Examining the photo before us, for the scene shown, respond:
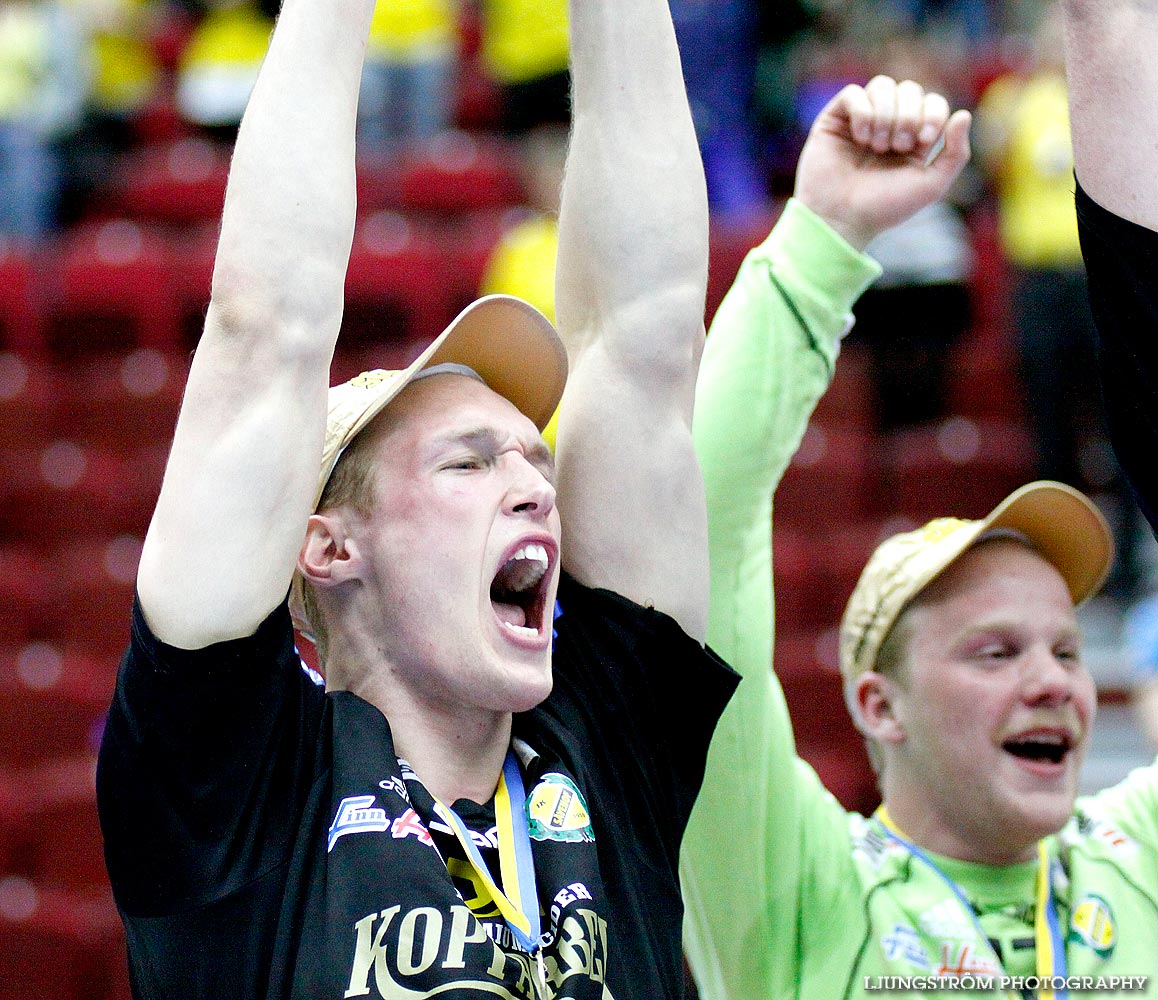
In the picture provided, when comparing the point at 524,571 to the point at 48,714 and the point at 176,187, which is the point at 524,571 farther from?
the point at 176,187

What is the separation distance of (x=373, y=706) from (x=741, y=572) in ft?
1.99

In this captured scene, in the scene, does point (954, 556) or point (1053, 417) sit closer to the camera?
point (954, 556)

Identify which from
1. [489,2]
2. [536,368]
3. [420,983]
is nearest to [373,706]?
[420,983]

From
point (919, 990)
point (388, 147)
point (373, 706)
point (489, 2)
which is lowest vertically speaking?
point (919, 990)

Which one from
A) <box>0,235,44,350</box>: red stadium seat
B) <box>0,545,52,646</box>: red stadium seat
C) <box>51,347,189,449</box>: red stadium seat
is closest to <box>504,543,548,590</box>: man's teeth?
<box>0,545,52,646</box>: red stadium seat

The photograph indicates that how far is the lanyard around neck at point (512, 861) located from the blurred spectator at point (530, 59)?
5.31 metres

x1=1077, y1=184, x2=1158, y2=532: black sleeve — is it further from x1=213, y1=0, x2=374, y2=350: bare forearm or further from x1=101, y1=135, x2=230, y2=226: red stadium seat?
x1=101, y1=135, x2=230, y2=226: red stadium seat

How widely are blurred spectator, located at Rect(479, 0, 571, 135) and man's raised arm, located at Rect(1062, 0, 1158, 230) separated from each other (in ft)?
16.8

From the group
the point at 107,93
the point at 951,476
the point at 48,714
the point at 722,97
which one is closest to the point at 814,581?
the point at 951,476

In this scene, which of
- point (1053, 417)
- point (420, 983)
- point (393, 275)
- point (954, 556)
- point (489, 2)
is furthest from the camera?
point (489, 2)

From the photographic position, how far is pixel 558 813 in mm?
1735

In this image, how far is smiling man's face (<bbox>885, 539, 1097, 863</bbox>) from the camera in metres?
2.33

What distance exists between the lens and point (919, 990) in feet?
7.09

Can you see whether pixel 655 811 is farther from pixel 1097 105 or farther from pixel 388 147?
pixel 388 147
